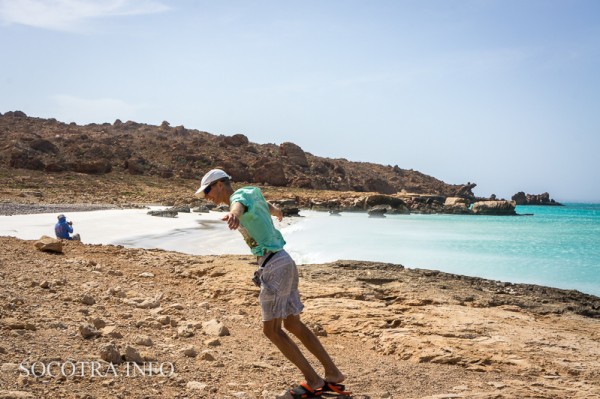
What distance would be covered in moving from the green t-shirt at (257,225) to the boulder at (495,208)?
66.8m

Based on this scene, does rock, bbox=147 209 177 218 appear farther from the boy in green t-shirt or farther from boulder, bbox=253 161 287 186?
boulder, bbox=253 161 287 186

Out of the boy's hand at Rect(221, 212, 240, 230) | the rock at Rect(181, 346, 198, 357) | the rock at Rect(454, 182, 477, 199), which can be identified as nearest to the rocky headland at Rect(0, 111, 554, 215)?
the rock at Rect(454, 182, 477, 199)

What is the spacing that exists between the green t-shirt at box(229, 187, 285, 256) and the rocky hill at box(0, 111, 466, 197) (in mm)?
53328

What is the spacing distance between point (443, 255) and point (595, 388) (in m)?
16.5

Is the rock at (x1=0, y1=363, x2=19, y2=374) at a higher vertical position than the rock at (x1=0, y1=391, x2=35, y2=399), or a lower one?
higher

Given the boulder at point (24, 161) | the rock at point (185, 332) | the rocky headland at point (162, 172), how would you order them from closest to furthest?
the rock at point (185, 332)
the rocky headland at point (162, 172)
the boulder at point (24, 161)

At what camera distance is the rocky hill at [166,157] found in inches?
2191

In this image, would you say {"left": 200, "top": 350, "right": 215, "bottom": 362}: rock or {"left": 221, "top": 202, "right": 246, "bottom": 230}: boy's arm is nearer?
{"left": 221, "top": 202, "right": 246, "bottom": 230}: boy's arm

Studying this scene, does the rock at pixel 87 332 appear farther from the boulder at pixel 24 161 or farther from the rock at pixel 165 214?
the boulder at pixel 24 161

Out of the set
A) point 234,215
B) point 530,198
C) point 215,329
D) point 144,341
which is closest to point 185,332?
point 215,329

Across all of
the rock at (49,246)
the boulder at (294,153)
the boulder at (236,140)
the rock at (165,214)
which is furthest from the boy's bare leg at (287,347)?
the boulder at (236,140)

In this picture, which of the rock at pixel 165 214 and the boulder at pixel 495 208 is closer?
the rock at pixel 165 214

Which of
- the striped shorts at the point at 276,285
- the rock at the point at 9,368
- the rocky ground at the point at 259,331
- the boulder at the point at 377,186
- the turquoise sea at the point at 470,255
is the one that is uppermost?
the boulder at the point at 377,186

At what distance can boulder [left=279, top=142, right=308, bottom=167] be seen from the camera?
8101 cm
